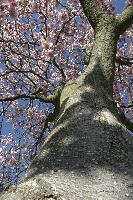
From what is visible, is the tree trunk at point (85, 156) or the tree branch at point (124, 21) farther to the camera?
the tree branch at point (124, 21)

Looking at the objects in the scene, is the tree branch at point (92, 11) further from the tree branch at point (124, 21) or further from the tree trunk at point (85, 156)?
the tree trunk at point (85, 156)

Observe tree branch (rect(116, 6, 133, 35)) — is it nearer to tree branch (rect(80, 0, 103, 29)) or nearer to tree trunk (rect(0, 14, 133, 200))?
tree branch (rect(80, 0, 103, 29))

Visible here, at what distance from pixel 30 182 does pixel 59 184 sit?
0.41ft

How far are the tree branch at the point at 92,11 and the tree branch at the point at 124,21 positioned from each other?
22 centimetres

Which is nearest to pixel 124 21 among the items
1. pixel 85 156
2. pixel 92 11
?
pixel 92 11

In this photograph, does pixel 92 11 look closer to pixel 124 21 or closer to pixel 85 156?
pixel 124 21

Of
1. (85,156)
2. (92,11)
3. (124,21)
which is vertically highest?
(92,11)

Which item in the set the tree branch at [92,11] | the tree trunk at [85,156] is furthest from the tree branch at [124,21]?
the tree trunk at [85,156]

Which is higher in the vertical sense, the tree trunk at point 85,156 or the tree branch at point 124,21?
the tree branch at point 124,21

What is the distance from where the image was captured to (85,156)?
1894 millimetres

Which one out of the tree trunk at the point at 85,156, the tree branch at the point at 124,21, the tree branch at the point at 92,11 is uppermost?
the tree branch at the point at 92,11

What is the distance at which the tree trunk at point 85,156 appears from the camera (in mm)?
1526

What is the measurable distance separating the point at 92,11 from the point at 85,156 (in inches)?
98.2

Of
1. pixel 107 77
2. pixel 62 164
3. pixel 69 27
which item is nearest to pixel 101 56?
pixel 107 77
